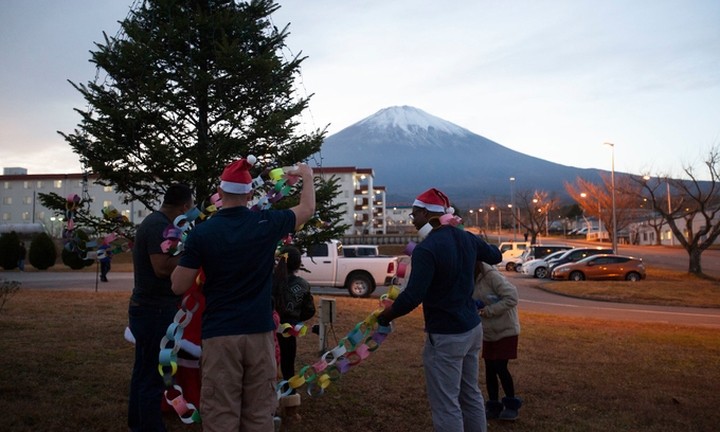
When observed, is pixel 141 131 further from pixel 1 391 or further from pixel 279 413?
pixel 279 413

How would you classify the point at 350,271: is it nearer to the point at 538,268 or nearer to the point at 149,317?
the point at 149,317

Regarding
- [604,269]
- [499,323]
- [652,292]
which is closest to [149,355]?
[499,323]

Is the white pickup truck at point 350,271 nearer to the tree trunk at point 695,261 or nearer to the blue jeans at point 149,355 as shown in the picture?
the blue jeans at point 149,355

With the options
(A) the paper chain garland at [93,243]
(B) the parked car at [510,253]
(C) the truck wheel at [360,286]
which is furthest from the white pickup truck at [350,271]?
(B) the parked car at [510,253]

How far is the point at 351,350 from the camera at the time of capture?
4.78 m

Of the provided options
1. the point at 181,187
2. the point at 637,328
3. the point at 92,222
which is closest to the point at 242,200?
the point at 181,187

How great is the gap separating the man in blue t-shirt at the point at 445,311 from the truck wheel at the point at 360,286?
14.7m

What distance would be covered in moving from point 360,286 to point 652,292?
10.7 meters

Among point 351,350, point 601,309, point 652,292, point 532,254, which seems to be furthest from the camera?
point 532,254

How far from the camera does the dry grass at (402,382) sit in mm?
5469

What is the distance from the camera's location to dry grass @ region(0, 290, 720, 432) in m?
5.47

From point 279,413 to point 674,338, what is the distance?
8918mm

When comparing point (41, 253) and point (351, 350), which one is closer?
point (351, 350)

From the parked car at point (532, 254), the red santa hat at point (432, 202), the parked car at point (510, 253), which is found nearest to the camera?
the red santa hat at point (432, 202)
